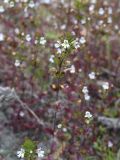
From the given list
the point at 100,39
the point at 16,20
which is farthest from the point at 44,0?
the point at 100,39

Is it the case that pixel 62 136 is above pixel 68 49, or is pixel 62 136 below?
below

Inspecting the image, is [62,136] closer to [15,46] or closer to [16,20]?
[15,46]

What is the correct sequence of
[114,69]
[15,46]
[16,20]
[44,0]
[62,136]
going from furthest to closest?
[44,0]
[16,20]
[114,69]
[15,46]
[62,136]

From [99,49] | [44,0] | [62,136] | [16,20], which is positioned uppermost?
[44,0]

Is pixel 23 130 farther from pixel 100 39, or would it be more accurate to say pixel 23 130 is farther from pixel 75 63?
pixel 100 39

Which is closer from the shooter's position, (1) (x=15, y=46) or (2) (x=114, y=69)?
(1) (x=15, y=46)

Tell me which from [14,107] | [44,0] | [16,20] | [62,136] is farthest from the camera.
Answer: [44,0]

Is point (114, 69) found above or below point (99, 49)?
below

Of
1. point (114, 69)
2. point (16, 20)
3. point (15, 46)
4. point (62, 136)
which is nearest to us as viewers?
point (62, 136)

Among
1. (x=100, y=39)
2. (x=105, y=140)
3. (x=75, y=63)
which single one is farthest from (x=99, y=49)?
(x=105, y=140)
